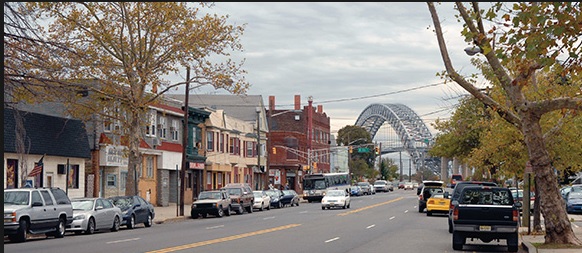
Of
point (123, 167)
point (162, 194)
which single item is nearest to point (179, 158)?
point (162, 194)

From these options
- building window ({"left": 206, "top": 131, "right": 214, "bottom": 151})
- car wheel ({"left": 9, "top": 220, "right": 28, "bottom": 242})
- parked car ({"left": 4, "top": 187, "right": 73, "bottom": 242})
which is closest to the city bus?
building window ({"left": 206, "top": 131, "right": 214, "bottom": 151})

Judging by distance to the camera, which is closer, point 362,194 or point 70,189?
point 70,189

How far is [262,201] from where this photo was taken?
57812mm

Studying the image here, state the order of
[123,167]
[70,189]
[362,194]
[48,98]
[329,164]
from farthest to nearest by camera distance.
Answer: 1. [329,164]
2. [362,194]
3. [123,167]
4. [70,189]
5. [48,98]

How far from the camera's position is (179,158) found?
6475 centimetres

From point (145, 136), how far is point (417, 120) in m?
147

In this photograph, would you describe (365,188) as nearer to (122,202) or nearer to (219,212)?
(219,212)

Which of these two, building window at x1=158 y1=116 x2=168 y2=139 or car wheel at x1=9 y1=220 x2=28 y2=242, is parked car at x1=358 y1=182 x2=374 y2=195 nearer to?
building window at x1=158 y1=116 x2=168 y2=139

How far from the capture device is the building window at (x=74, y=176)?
46875 millimetres

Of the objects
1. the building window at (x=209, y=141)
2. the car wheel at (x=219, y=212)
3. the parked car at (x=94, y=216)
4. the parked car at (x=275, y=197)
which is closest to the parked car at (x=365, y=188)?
the building window at (x=209, y=141)

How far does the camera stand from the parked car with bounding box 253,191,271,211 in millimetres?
57194

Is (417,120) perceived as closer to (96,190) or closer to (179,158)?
(179,158)

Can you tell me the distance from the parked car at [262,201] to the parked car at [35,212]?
28028mm

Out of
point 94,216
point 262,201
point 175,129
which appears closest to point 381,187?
point 175,129
